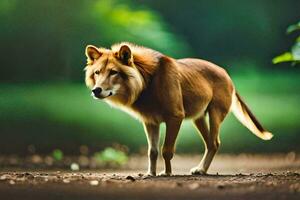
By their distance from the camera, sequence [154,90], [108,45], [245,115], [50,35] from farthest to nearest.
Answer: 1. [108,45]
2. [50,35]
3. [245,115]
4. [154,90]

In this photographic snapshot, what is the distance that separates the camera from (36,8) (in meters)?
7.89

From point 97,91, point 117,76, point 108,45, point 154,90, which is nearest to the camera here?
point 97,91

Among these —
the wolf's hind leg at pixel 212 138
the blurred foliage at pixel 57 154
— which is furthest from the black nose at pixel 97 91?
the blurred foliage at pixel 57 154

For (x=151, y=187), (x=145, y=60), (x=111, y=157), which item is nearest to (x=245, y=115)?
(x=145, y=60)

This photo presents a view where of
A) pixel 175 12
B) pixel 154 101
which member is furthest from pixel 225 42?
pixel 154 101

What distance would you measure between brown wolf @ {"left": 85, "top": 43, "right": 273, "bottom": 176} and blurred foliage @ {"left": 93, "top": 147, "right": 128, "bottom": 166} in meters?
2.00

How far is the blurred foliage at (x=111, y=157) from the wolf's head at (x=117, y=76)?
90.4 inches

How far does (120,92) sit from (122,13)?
3669 mm

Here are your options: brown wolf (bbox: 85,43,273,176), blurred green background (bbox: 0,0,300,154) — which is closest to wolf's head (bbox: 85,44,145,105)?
brown wolf (bbox: 85,43,273,176)

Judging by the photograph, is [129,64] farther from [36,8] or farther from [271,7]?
[271,7]

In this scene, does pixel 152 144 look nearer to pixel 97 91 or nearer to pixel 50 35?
pixel 97 91

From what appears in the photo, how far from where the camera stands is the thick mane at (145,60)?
5066mm

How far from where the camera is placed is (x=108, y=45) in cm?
819

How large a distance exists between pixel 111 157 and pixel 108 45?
1.42m
